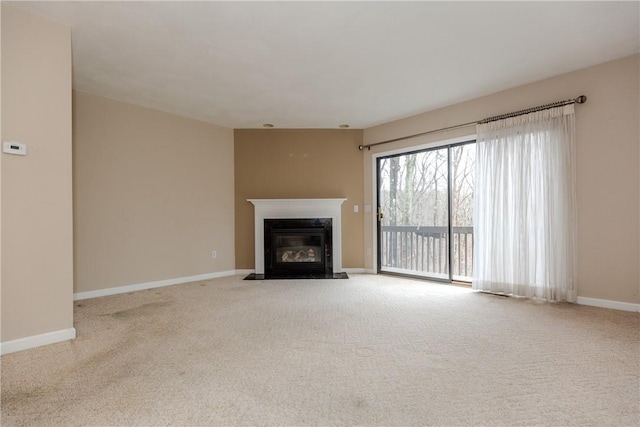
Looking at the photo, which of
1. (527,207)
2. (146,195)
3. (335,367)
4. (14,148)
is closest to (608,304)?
(527,207)

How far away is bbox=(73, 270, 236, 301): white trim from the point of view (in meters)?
3.77

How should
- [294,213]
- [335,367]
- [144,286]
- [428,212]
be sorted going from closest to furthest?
[335,367] < [144,286] < [428,212] < [294,213]

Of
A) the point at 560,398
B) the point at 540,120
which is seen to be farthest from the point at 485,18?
the point at 560,398

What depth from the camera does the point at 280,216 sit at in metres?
5.21

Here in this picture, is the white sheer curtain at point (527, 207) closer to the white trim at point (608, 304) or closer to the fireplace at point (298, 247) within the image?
the white trim at point (608, 304)

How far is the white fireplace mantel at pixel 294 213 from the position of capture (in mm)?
5203

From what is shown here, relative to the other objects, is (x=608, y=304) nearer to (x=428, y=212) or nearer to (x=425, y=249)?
(x=425, y=249)

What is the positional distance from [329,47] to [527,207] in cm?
288

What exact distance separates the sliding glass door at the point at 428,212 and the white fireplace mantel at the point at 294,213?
2.47ft

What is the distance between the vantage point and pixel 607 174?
312cm

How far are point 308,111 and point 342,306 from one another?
2813mm

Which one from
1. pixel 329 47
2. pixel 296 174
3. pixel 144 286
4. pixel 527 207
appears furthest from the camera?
pixel 296 174

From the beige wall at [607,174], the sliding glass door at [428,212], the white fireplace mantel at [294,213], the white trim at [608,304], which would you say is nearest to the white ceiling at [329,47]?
the beige wall at [607,174]

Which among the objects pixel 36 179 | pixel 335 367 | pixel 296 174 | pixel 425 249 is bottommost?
pixel 335 367
